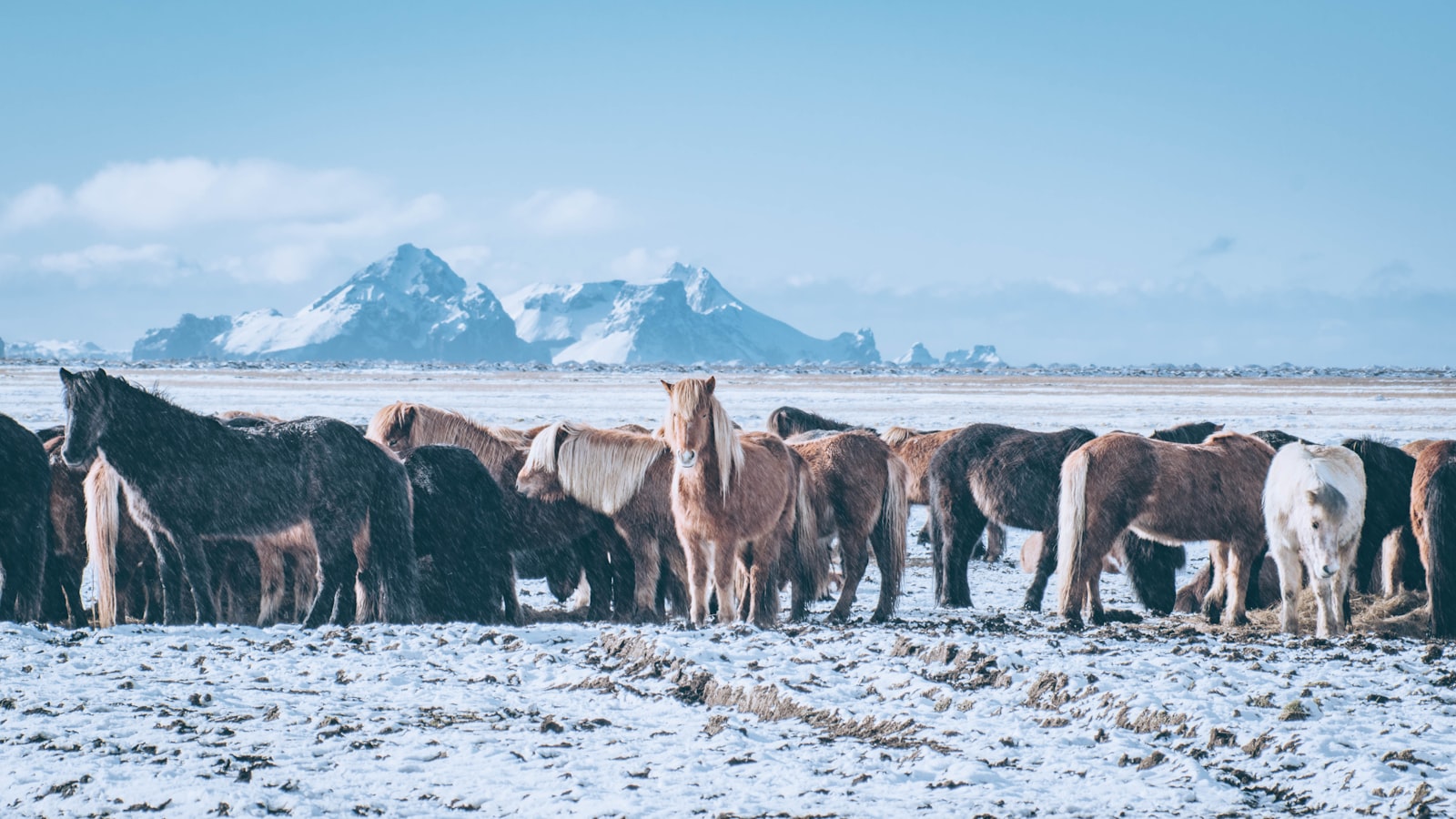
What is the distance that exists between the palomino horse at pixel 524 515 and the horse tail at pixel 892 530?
1.87m

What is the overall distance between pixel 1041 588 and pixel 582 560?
360 centimetres

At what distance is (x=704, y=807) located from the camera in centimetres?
362

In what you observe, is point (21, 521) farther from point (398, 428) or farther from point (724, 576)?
point (724, 576)

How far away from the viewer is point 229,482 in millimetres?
6281

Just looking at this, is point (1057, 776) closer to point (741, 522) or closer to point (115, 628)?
point (741, 522)

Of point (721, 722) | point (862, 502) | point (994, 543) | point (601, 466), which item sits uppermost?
point (601, 466)

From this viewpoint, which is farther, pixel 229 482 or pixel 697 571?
pixel 697 571

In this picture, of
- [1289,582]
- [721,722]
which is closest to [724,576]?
[721,722]

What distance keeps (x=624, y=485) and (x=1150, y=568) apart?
167 inches

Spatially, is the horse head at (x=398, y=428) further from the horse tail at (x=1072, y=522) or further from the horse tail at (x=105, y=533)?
the horse tail at (x=1072, y=522)

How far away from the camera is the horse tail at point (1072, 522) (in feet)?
24.8

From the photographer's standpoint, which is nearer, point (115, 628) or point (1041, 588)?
point (115, 628)

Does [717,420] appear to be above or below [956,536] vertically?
above

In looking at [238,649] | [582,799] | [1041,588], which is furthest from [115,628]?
[1041,588]
